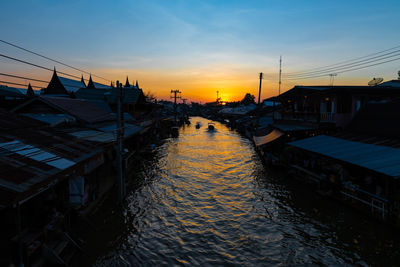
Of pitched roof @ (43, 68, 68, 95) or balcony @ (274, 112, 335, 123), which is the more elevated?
pitched roof @ (43, 68, 68, 95)

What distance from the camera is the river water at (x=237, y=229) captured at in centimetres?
1013

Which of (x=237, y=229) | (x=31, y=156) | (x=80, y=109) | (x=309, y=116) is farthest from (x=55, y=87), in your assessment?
(x=309, y=116)

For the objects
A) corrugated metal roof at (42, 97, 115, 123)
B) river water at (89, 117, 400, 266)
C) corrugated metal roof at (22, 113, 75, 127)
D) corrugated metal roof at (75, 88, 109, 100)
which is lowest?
river water at (89, 117, 400, 266)

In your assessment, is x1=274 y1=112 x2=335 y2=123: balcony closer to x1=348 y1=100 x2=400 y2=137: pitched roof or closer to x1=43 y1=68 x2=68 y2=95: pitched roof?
x1=348 y1=100 x2=400 y2=137: pitched roof

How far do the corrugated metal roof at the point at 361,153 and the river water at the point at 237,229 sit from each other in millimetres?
3118

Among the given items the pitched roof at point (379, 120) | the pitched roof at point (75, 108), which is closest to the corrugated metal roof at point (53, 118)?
the pitched roof at point (75, 108)

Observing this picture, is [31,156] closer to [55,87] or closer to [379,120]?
[379,120]

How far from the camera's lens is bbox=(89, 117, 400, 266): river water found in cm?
1013

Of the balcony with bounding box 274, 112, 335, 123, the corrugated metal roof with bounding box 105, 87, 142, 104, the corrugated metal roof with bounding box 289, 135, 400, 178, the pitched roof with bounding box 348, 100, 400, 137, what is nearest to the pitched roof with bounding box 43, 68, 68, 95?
the corrugated metal roof with bounding box 105, 87, 142, 104

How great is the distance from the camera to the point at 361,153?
14336 mm

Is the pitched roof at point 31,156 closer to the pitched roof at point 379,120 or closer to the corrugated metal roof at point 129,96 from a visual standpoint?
the corrugated metal roof at point 129,96

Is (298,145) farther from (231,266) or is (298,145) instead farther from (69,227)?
(69,227)

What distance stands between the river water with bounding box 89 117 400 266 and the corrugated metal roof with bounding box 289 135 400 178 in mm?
3118

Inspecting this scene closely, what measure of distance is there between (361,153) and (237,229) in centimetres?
913
